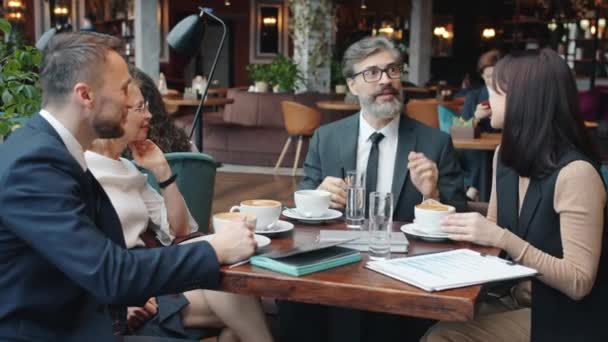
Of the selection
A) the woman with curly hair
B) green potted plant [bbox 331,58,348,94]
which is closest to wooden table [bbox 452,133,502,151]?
the woman with curly hair

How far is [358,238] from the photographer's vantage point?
1870mm

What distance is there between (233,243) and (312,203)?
1.83 feet

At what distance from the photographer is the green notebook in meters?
1.63

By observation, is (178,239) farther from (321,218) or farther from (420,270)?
(420,270)

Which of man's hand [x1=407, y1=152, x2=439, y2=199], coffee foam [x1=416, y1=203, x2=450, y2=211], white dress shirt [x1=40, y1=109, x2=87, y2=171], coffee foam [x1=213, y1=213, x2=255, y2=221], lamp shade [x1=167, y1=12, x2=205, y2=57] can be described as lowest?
coffee foam [x1=213, y1=213, x2=255, y2=221]

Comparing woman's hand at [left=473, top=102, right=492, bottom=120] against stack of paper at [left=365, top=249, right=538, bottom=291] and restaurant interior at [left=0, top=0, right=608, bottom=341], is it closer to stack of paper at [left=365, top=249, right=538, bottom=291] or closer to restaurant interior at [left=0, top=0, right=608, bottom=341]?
restaurant interior at [left=0, top=0, right=608, bottom=341]

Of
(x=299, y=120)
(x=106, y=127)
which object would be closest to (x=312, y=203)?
(x=106, y=127)

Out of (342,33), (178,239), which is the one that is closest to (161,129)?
(178,239)

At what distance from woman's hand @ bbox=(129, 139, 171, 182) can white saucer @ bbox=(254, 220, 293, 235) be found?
45 centimetres

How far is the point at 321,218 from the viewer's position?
2.18 metres

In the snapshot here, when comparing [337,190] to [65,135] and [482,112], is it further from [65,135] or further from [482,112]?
A: [482,112]

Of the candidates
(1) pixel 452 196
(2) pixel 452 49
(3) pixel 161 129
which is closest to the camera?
(1) pixel 452 196

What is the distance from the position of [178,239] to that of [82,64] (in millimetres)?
780

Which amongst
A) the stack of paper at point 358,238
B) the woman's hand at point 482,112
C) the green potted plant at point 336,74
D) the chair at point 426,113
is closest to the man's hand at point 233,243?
the stack of paper at point 358,238
